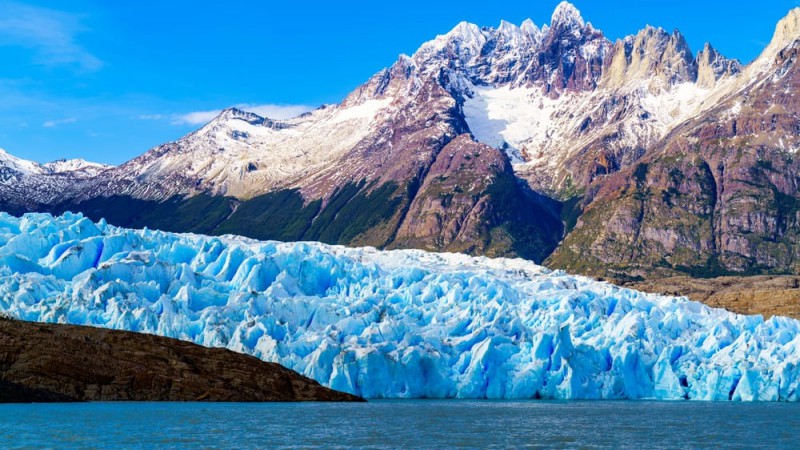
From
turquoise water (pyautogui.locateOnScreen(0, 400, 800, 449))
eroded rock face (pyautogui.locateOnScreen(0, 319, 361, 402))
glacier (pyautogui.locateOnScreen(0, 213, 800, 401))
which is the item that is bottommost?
turquoise water (pyautogui.locateOnScreen(0, 400, 800, 449))

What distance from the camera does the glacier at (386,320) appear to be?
105 meters

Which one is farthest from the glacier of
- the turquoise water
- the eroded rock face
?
the turquoise water

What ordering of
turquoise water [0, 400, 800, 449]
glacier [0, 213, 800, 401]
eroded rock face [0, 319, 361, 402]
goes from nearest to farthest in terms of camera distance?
turquoise water [0, 400, 800, 449], eroded rock face [0, 319, 361, 402], glacier [0, 213, 800, 401]

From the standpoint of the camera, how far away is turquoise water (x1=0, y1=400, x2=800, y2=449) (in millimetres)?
63438

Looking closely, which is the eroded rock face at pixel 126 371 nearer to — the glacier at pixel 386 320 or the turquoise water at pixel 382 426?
the turquoise water at pixel 382 426

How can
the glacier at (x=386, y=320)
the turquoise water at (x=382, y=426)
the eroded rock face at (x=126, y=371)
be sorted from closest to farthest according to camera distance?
1. the turquoise water at (x=382, y=426)
2. the eroded rock face at (x=126, y=371)
3. the glacier at (x=386, y=320)

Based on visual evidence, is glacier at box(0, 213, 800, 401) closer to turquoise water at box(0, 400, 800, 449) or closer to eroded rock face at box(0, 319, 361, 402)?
eroded rock face at box(0, 319, 361, 402)

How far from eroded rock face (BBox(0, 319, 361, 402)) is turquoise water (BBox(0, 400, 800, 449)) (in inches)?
120

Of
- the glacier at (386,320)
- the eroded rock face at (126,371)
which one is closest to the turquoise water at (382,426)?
the eroded rock face at (126,371)

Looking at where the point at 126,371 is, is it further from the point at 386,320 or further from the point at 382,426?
the point at 386,320

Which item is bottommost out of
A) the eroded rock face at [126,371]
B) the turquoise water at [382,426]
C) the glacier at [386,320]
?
the turquoise water at [382,426]

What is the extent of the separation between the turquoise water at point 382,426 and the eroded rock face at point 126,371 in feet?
9.98

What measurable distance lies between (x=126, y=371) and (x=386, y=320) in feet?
99.4

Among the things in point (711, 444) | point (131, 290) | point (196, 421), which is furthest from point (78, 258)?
point (711, 444)
